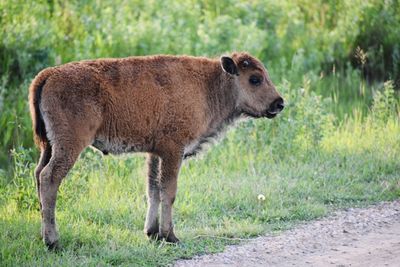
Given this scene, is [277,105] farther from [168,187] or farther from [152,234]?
[152,234]

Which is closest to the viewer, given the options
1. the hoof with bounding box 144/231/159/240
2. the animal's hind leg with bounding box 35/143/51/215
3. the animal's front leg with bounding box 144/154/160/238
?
the animal's hind leg with bounding box 35/143/51/215

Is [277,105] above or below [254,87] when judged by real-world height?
below

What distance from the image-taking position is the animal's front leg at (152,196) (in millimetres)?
8117

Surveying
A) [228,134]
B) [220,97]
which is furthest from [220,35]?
[220,97]

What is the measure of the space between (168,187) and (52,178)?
1152 millimetres

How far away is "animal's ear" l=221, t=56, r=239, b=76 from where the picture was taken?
8.41 metres

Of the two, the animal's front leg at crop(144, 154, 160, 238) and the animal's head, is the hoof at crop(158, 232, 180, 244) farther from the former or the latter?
the animal's head

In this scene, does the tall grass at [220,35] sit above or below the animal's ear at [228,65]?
below

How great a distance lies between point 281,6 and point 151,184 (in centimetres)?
825

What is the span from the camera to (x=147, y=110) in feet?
25.8

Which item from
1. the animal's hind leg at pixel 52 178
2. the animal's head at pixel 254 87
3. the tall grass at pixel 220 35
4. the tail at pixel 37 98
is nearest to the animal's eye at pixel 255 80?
the animal's head at pixel 254 87

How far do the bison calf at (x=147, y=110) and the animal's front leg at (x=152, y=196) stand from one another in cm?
1

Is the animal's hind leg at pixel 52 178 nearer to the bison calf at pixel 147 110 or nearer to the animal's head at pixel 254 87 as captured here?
the bison calf at pixel 147 110

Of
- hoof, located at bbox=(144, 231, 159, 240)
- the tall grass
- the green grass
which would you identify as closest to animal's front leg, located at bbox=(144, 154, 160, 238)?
hoof, located at bbox=(144, 231, 159, 240)
